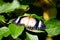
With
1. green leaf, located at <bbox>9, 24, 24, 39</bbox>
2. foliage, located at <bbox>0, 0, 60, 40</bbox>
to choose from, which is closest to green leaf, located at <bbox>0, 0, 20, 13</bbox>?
foliage, located at <bbox>0, 0, 60, 40</bbox>

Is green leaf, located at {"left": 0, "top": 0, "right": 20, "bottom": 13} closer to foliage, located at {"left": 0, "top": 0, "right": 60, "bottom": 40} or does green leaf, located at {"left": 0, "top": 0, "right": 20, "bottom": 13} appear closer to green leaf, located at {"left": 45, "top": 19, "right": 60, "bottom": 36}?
foliage, located at {"left": 0, "top": 0, "right": 60, "bottom": 40}

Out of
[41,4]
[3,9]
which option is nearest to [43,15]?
[41,4]

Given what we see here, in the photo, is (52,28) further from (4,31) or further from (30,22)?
(4,31)

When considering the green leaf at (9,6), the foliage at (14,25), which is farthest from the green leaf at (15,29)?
the green leaf at (9,6)

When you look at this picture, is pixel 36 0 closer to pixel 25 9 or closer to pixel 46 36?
pixel 25 9

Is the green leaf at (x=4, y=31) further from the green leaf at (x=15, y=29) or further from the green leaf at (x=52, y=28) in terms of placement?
the green leaf at (x=52, y=28)
